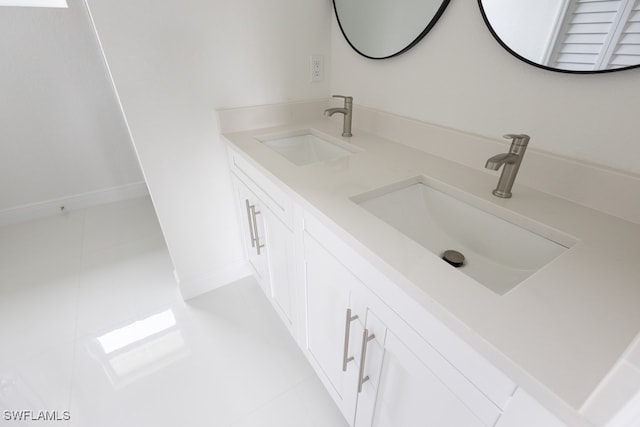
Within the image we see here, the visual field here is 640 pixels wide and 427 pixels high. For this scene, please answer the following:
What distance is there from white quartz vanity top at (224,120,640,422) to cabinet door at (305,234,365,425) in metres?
0.16

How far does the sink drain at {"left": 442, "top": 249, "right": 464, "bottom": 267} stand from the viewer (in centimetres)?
80

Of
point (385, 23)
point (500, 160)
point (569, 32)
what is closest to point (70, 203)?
point (385, 23)

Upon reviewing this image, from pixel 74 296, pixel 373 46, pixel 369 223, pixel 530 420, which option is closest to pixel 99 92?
pixel 74 296

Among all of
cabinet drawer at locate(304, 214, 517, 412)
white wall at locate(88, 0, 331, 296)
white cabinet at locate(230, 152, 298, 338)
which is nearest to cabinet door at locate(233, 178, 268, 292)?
white cabinet at locate(230, 152, 298, 338)

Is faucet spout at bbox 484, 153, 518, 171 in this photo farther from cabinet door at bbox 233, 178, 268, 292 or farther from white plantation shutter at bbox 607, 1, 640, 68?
cabinet door at bbox 233, 178, 268, 292

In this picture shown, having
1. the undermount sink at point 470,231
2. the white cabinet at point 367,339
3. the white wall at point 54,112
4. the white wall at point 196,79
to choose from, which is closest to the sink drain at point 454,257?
the undermount sink at point 470,231

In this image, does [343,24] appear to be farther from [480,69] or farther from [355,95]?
[480,69]

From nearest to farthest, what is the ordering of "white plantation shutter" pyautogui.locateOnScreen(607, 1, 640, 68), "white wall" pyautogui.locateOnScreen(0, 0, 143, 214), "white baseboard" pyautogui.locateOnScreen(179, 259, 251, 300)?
1. "white plantation shutter" pyautogui.locateOnScreen(607, 1, 640, 68)
2. "white baseboard" pyautogui.locateOnScreen(179, 259, 251, 300)
3. "white wall" pyautogui.locateOnScreen(0, 0, 143, 214)

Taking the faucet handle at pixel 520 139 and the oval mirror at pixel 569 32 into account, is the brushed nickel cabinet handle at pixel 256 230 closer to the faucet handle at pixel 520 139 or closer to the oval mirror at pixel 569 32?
the faucet handle at pixel 520 139

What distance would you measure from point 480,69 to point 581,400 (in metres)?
0.94

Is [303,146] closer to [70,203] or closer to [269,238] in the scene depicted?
[269,238]

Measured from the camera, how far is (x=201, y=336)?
4.87ft

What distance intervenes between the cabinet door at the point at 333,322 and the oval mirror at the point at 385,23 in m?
0.89

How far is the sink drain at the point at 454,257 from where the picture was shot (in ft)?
2.63
